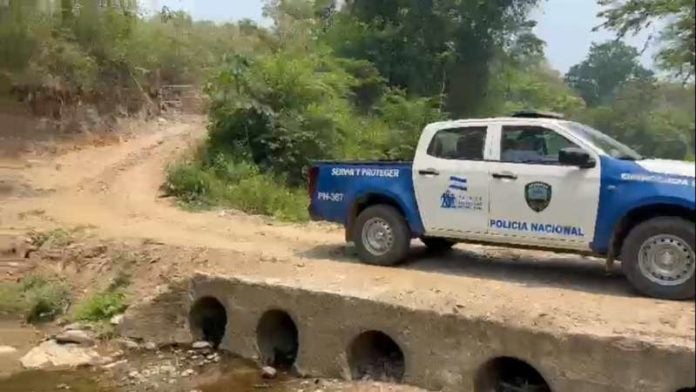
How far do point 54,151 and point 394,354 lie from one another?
48.1 feet

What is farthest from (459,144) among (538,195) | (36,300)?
(36,300)

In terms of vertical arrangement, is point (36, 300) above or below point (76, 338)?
above

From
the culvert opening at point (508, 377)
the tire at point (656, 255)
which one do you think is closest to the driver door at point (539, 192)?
the tire at point (656, 255)

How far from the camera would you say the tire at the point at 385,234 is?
9.01 meters

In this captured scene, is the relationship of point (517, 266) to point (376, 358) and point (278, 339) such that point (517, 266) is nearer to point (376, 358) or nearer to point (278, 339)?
point (376, 358)

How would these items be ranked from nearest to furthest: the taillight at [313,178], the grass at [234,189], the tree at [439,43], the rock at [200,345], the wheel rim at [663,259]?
the wheel rim at [663,259] → the rock at [200,345] → the taillight at [313,178] → the grass at [234,189] → the tree at [439,43]

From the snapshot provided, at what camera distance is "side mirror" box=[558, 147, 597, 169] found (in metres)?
7.22

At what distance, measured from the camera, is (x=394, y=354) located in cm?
854

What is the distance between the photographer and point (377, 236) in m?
9.24

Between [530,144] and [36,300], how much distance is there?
695 cm

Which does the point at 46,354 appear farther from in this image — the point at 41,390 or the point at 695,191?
the point at 695,191

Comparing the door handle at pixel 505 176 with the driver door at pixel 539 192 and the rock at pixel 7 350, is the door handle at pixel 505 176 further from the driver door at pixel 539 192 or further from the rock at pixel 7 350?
the rock at pixel 7 350

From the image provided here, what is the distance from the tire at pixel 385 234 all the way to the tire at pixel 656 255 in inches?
103

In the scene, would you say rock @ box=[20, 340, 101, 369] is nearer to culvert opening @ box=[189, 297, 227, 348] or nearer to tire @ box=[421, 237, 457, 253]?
culvert opening @ box=[189, 297, 227, 348]
